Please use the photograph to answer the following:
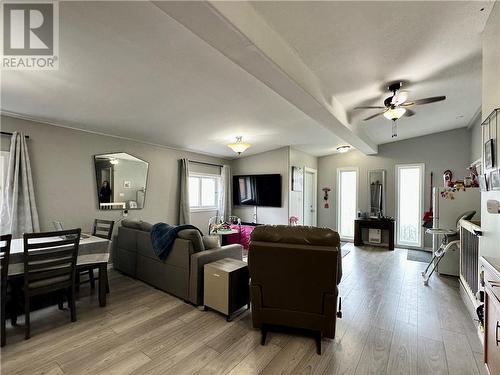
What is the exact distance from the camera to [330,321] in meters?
2.06

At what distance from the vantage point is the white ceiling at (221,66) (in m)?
1.79

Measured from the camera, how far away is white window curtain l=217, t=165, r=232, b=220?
6.45 metres

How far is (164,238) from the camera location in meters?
3.01

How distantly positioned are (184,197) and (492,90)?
193 inches

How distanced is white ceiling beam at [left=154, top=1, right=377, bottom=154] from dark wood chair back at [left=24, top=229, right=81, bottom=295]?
219 cm

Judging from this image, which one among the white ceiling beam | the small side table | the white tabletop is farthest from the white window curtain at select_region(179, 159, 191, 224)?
the white ceiling beam

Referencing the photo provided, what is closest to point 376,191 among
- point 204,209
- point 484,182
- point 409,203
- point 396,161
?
point 409,203

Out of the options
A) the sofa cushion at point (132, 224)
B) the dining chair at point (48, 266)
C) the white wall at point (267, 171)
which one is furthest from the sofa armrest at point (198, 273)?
the white wall at point (267, 171)

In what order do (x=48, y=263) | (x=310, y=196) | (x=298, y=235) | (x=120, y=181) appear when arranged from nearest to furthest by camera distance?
(x=298, y=235), (x=48, y=263), (x=120, y=181), (x=310, y=196)

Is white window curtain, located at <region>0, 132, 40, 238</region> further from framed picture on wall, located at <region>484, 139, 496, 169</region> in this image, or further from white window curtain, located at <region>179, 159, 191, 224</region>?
framed picture on wall, located at <region>484, 139, 496, 169</region>

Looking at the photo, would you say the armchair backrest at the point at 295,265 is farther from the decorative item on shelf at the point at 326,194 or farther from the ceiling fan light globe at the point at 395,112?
the decorative item on shelf at the point at 326,194

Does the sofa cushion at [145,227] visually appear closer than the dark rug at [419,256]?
Yes

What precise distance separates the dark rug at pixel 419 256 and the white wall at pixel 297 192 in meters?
2.56

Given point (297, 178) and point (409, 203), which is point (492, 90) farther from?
point (409, 203)
